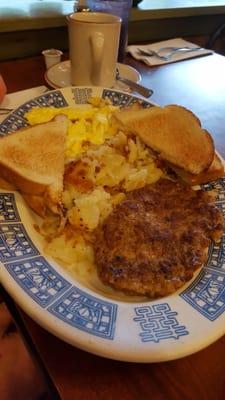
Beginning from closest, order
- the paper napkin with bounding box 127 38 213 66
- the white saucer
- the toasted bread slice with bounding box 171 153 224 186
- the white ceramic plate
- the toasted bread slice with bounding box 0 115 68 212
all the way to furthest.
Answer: the white ceramic plate < the toasted bread slice with bounding box 0 115 68 212 < the toasted bread slice with bounding box 171 153 224 186 < the white saucer < the paper napkin with bounding box 127 38 213 66

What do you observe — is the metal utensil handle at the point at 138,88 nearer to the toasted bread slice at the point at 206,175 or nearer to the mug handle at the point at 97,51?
the mug handle at the point at 97,51

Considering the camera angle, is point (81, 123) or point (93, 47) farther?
point (93, 47)

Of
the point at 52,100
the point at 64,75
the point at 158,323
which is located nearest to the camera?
the point at 158,323

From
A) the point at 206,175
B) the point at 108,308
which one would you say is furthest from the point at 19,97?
the point at 108,308

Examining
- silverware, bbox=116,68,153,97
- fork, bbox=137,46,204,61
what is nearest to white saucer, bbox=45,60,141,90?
silverware, bbox=116,68,153,97

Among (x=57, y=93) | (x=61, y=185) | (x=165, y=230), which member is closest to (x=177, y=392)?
(x=165, y=230)

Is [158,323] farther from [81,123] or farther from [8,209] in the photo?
[81,123]

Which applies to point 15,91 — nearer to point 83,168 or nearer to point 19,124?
point 19,124

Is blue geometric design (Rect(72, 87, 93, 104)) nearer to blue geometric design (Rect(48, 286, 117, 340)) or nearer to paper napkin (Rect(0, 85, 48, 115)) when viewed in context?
paper napkin (Rect(0, 85, 48, 115))
